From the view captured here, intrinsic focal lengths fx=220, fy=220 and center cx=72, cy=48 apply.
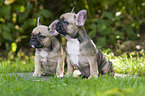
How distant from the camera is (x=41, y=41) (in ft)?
12.9

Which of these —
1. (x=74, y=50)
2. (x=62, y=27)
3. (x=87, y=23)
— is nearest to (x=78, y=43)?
(x=74, y=50)

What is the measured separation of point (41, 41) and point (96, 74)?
3.72ft

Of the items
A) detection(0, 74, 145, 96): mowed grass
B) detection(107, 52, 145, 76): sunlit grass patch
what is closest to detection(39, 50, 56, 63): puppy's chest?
detection(0, 74, 145, 96): mowed grass

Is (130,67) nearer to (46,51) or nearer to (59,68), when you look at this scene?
(59,68)

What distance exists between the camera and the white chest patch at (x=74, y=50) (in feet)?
12.4

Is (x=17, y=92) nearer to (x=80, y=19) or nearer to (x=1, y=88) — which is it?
(x=1, y=88)

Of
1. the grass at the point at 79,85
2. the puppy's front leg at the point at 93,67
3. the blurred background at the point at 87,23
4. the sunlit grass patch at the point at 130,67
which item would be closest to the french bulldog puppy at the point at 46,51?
the grass at the point at 79,85

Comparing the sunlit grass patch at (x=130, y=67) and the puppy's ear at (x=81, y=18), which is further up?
the puppy's ear at (x=81, y=18)

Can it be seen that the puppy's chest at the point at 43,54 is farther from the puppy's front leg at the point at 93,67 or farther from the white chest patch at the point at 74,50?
the puppy's front leg at the point at 93,67

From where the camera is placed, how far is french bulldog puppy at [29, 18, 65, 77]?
3.94 metres

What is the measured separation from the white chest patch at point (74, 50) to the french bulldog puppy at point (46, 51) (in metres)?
0.28

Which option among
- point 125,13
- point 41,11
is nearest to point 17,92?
point 41,11

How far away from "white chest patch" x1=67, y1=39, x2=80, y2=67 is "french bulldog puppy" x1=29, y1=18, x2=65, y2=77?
0.93ft

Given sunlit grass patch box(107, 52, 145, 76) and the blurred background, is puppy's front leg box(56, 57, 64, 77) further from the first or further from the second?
the blurred background
